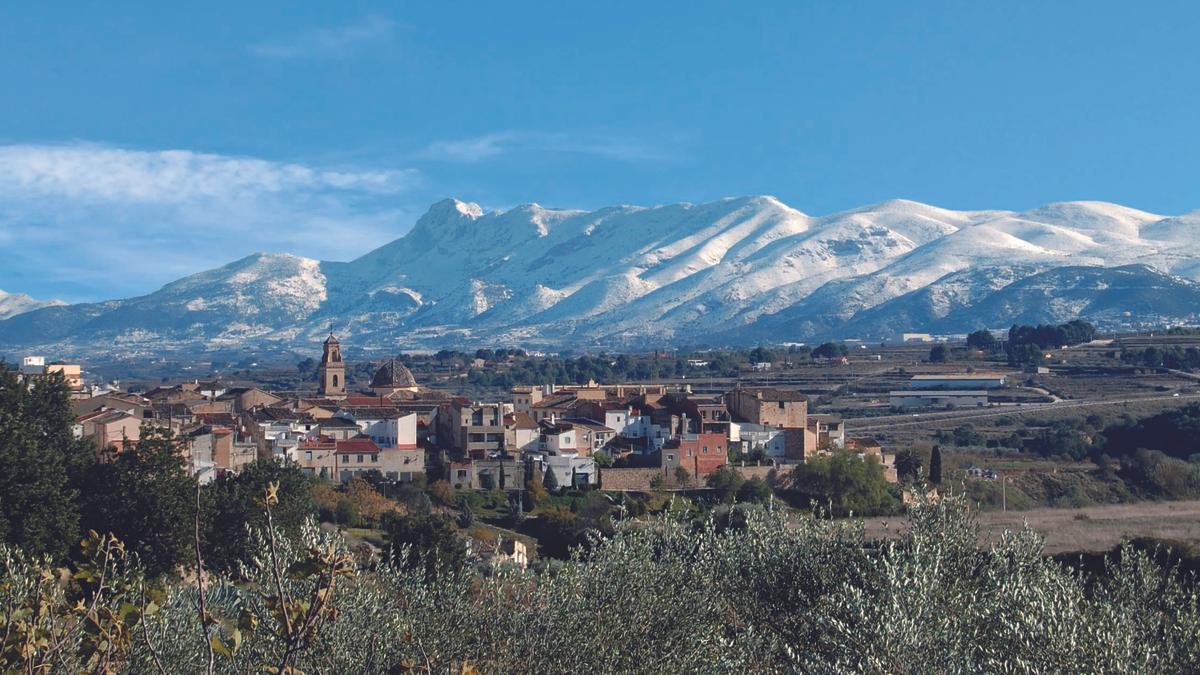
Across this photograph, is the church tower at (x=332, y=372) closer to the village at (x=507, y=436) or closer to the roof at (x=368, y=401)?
the roof at (x=368, y=401)

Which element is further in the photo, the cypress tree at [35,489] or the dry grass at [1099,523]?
the dry grass at [1099,523]

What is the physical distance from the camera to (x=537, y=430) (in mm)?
44188

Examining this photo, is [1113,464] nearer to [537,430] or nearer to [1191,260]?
[537,430]

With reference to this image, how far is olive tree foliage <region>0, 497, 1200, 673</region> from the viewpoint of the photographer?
9844mm

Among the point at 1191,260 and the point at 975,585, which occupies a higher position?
the point at 1191,260

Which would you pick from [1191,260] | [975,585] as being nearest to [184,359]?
[1191,260]

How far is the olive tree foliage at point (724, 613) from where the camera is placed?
32.3 feet

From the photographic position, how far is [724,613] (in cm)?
1398

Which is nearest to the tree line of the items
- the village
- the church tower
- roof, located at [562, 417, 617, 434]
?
the village

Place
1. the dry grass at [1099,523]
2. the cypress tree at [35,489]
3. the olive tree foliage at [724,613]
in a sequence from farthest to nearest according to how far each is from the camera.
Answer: the dry grass at [1099,523], the cypress tree at [35,489], the olive tree foliage at [724,613]

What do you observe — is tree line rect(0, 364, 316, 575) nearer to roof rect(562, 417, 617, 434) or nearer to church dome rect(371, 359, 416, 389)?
roof rect(562, 417, 617, 434)

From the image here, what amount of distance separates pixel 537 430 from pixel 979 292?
142 metres

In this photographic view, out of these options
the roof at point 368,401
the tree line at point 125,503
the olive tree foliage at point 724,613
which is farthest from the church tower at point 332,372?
the olive tree foliage at point 724,613

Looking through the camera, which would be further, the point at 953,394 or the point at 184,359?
the point at 184,359
